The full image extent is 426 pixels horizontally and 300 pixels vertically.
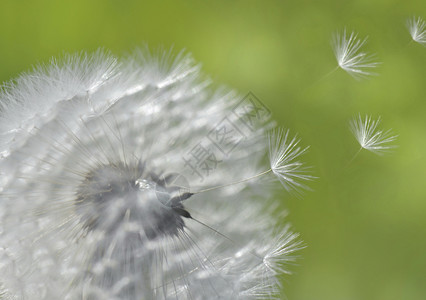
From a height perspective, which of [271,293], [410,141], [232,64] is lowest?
[271,293]

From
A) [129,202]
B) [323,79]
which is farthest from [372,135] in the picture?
[129,202]

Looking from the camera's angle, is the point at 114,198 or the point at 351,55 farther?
the point at 351,55

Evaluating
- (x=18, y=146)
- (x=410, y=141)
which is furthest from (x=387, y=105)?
(x=18, y=146)

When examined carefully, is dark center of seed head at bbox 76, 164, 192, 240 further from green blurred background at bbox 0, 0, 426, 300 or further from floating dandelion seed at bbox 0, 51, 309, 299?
green blurred background at bbox 0, 0, 426, 300

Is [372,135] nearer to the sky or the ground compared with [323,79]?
nearer to the ground

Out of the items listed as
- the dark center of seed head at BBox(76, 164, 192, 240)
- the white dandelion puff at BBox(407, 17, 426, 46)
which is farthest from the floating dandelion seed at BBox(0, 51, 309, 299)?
the white dandelion puff at BBox(407, 17, 426, 46)

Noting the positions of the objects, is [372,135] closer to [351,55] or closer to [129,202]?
[351,55]

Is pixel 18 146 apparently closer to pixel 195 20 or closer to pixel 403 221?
pixel 195 20
